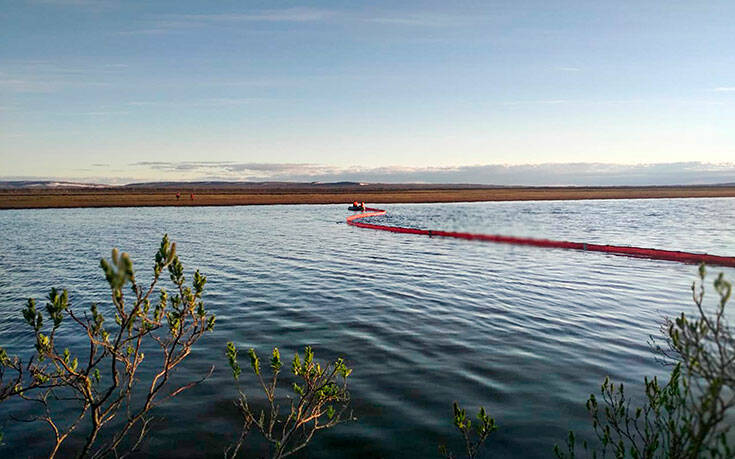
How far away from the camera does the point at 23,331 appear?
38.8ft

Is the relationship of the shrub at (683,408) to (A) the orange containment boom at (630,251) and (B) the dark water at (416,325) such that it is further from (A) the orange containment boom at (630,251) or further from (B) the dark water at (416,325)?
(A) the orange containment boom at (630,251)

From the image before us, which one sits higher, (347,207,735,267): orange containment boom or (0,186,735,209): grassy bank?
(0,186,735,209): grassy bank

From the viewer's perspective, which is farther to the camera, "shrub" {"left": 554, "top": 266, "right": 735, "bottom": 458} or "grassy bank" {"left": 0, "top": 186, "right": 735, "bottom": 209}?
"grassy bank" {"left": 0, "top": 186, "right": 735, "bottom": 209}

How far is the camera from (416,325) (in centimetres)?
1196

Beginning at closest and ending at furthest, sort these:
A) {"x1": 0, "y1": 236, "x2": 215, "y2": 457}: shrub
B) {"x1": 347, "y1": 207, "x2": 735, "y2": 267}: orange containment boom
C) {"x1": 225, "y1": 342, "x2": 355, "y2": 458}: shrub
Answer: {"x1": 0, "y1": 236, "x2": 215, "y2": 457}: shrub < {"x1": 225, "y1": 342, "x2": 355, "y2": 458}: shrub < {"x1": 347, "y1": 207, "x2": 735, "y2": 267}: orange containment boom

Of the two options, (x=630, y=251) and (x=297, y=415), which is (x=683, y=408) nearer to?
(x=297, y=415)

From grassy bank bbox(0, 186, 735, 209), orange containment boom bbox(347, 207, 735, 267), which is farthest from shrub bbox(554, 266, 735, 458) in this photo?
grassy bank bbox(0, 186, 735, 209)

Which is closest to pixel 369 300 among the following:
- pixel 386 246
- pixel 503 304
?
pixel 503 304

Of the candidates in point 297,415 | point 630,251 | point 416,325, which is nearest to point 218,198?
point 630,251

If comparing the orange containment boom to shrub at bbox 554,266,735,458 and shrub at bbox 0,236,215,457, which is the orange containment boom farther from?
shrub at bbox 0,236,215,457

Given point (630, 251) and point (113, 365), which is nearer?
point (113, 365)

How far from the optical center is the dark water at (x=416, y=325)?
6.92m

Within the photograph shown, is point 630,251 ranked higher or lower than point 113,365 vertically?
lower

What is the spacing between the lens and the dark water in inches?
272
